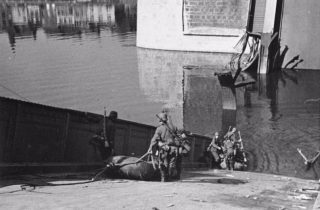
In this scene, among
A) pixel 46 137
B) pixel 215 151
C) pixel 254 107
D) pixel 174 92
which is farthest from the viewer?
pixel 174 92

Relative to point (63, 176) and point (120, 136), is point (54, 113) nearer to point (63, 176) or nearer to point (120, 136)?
point (63, 176)

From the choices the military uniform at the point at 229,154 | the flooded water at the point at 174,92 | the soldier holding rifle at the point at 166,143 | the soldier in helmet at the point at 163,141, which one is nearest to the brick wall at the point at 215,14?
the flooded water at the point at 174,92

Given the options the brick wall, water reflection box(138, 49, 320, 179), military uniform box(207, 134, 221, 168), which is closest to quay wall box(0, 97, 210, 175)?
military uniform box(207, 134, 221, 168)

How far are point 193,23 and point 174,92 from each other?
1665 centimetres

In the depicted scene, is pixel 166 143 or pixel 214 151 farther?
pixel 214 151

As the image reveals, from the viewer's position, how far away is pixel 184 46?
52844mm

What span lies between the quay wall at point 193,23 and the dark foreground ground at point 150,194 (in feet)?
121

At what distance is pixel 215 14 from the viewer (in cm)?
5053

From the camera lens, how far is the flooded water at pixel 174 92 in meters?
24.9

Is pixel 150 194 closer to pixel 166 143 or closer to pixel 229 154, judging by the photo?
pixel 166 143

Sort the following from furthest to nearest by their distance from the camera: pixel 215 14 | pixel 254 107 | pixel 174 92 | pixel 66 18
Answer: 1. pixel 66 18
2. pixel 215 14
3. pixel 174 92
4. pixel 254 107

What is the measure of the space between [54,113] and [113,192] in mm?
3850

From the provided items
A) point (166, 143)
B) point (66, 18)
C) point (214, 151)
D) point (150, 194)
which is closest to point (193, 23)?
point (214, 151)

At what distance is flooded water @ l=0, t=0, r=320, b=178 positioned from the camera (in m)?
24.9
